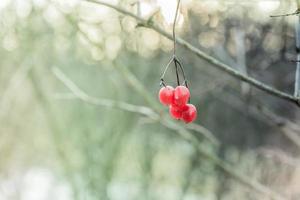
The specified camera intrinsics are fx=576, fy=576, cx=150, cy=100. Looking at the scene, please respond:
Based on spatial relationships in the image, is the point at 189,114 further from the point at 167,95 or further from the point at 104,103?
the point at 104,103

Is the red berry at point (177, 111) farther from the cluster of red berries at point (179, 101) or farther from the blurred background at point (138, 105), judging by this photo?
the blurred background at point (138, 105)

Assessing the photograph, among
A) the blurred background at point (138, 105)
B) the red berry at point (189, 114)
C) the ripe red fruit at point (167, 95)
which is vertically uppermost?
the ripe red fruit at point (167, 95)

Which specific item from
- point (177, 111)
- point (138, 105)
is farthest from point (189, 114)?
point (138, 105)

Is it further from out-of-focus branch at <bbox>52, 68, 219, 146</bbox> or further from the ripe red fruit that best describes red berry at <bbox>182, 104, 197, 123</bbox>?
out-of-focus branch at <bbox>52, 68, 219, 146</bbox>

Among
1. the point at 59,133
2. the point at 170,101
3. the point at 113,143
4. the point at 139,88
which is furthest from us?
the point at 113,143

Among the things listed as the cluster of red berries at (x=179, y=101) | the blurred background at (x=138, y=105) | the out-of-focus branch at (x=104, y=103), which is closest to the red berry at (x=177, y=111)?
the cluster of red berries at (x=179, y=101)

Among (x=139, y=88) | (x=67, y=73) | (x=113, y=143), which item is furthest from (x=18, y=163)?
(x=139, y=88)

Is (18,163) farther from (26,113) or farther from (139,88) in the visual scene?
(139,88)
